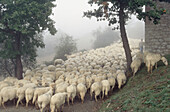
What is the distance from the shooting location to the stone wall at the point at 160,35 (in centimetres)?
1297

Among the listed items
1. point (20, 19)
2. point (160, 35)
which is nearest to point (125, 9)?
point (160, 35)

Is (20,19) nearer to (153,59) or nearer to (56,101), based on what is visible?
(56,101)

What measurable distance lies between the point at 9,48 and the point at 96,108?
26.2 ft

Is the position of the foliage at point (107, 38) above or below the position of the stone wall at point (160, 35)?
above

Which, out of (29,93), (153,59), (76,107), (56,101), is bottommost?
(76,107)

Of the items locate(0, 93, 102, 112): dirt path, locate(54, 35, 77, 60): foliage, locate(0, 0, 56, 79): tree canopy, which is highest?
locate(0, 0, 56, 79): tree canopy

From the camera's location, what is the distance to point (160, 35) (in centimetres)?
1320

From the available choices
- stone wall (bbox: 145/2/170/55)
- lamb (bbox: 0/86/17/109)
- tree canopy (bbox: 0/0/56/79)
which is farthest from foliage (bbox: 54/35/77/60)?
lamb (bbox: 0/86/17/109)

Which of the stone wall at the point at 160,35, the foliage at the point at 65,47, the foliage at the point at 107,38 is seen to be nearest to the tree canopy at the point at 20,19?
the stone wall at the point at 160,35

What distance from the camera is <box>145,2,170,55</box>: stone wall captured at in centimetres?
1297

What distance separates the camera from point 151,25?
1341 centimetres

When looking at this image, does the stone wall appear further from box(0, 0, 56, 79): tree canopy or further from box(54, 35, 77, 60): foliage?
box(54, 35, 77, 60): foliage

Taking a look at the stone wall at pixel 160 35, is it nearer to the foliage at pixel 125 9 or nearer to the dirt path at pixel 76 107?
the foliage at pixel 125 9

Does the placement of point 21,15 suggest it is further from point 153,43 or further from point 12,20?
point 153,43
